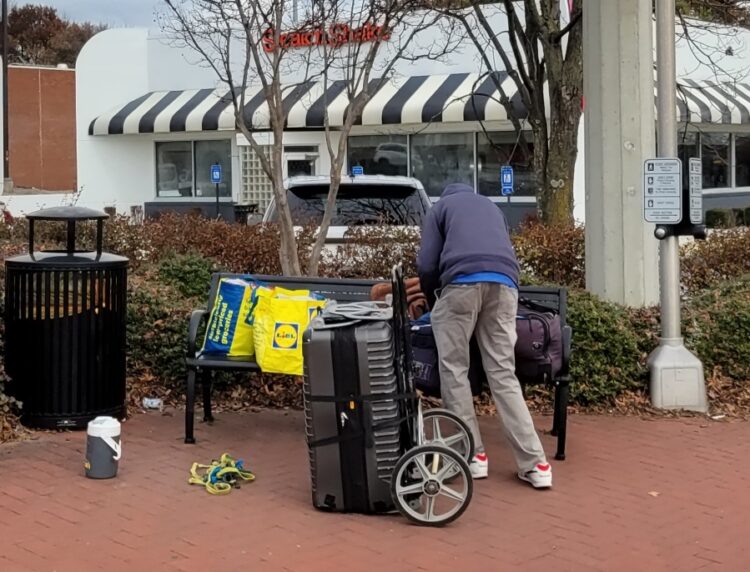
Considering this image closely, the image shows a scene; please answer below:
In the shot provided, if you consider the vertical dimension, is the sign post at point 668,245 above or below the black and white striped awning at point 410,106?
below

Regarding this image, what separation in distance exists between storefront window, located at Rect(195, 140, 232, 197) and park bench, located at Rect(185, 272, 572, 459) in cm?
2276

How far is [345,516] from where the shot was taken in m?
5.28

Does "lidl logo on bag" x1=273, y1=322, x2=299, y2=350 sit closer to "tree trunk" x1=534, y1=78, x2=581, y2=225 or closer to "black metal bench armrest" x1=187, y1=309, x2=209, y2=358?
"black metal bench armrest" x1=187, y1=309, x2=209, y2=358

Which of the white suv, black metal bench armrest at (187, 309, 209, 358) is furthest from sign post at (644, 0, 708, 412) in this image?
black metal bench armrest at (187, 309, 209, 358)

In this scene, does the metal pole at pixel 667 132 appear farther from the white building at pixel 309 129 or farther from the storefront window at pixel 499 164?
the storefront window at pixel 499 164

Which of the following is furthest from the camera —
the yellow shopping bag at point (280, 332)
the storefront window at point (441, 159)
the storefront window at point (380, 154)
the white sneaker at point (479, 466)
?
the storefront window at point (380, 154)

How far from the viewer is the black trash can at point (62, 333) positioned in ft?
22.1

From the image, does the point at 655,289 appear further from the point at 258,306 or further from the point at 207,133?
the point at 207,133

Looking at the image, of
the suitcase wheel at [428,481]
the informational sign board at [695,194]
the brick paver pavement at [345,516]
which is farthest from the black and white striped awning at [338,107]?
the suitcase wheel at [428,481]

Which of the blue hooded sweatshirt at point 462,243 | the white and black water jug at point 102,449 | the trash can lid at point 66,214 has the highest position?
the trash can lid at point 66,214

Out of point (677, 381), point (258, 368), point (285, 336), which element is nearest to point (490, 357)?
point (285, 336)

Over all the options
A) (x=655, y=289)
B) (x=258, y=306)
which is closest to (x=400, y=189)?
(x=655, y=289)

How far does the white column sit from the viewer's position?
8.34 m

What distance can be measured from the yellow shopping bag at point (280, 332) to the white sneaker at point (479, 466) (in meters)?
1.25
